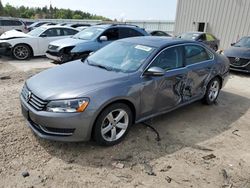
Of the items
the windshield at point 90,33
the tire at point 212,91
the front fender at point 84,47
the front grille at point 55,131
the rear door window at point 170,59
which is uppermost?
the rear door window at point 170,59

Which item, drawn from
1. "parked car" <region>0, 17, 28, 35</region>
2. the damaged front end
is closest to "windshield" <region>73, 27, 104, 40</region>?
the damaged front end

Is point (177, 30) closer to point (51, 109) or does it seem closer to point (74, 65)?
point (74, 65)

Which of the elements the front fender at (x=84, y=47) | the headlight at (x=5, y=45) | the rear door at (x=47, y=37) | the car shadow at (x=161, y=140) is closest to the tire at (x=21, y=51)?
the headlight at (x=5, y=45)

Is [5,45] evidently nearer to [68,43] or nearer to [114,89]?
[68,43]

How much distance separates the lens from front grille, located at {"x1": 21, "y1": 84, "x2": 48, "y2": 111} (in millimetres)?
3188

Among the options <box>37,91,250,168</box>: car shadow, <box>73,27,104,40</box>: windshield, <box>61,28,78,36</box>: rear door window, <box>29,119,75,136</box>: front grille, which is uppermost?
<box>73,27,104,40</box>: windshield

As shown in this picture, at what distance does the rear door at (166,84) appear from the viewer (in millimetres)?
3832

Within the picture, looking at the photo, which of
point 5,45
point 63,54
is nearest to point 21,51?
point 5,45

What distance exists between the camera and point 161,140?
3.85 meters

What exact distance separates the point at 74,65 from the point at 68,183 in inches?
84.7

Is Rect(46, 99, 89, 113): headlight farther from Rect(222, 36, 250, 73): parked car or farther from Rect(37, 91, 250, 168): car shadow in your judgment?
Rect(222, 36, 250, 73): parked car

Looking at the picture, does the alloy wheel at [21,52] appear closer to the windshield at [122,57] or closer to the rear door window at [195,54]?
the windshield at [122,57]

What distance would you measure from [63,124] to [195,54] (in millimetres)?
3045

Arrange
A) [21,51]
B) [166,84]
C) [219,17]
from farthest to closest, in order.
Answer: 1. [219,17]
2. [21,51]
3. [166,84]
